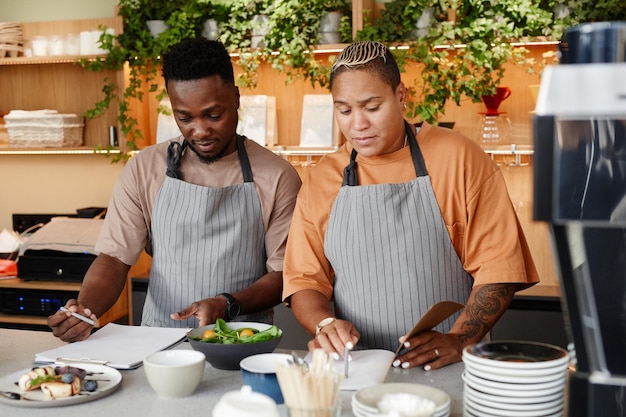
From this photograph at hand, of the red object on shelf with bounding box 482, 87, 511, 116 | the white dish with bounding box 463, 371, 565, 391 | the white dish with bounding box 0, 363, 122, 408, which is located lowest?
the white dish with bounding box 0, 363, 122, 408

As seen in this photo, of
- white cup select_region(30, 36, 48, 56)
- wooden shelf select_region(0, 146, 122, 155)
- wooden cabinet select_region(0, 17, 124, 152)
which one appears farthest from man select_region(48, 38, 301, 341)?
white cup select_region(30, 36, 48, 56)

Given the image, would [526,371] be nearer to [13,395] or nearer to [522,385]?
[522,385]

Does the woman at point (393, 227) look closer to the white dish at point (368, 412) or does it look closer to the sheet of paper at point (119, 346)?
the sheet of paper at point (119, 346)

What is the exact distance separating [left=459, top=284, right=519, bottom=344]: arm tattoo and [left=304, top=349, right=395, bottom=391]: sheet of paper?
0.82 feet

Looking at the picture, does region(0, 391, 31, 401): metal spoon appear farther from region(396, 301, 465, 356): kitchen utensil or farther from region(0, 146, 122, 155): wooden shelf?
region(0, 146, 122, 155): wooden shelf

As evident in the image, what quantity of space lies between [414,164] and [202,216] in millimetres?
677

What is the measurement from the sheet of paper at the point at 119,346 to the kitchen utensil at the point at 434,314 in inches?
24.9

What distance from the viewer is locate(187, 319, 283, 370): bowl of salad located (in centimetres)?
176

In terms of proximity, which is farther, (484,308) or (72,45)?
(72,45)

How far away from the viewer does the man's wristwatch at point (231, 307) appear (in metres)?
2.24

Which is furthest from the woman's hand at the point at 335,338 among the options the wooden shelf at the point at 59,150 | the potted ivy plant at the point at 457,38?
the wooden shelf at the point at 59,150

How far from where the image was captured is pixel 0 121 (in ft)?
14.8

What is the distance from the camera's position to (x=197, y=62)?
7.36 ft

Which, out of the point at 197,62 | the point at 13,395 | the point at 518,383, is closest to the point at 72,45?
the point at 197,62
